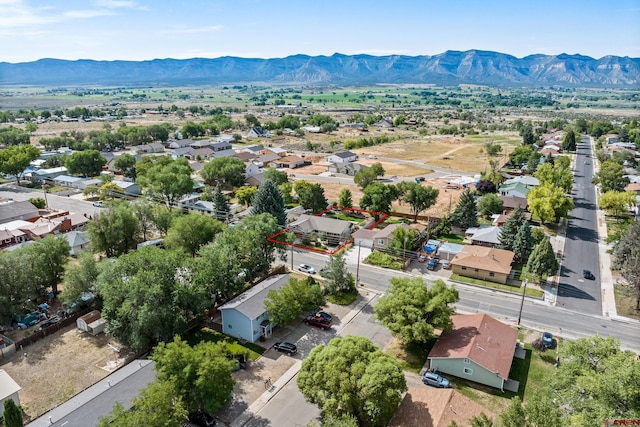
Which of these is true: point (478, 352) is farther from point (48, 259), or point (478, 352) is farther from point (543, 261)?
point (48, 259)

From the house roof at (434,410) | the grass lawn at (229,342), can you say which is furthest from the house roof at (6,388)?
the house roof at (434,410)

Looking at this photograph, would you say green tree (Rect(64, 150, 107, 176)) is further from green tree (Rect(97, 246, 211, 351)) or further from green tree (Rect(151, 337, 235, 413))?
green tree (Rect(151, 337, 235, 413))

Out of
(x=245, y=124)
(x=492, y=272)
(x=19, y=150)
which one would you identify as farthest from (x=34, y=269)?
(x=245, y=124)

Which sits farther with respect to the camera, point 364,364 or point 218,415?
point 218,415

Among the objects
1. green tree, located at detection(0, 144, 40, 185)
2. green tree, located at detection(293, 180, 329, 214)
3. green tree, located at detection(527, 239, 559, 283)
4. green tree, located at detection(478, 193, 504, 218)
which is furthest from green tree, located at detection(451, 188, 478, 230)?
green tree, located at detection(0, 144, 40, 185)

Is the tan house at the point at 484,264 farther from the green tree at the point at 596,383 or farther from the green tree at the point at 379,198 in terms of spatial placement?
the green tree at the point at 596,383

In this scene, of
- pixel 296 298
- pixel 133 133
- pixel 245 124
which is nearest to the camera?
pixel 296 298

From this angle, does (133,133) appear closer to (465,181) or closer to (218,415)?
(465,181)
